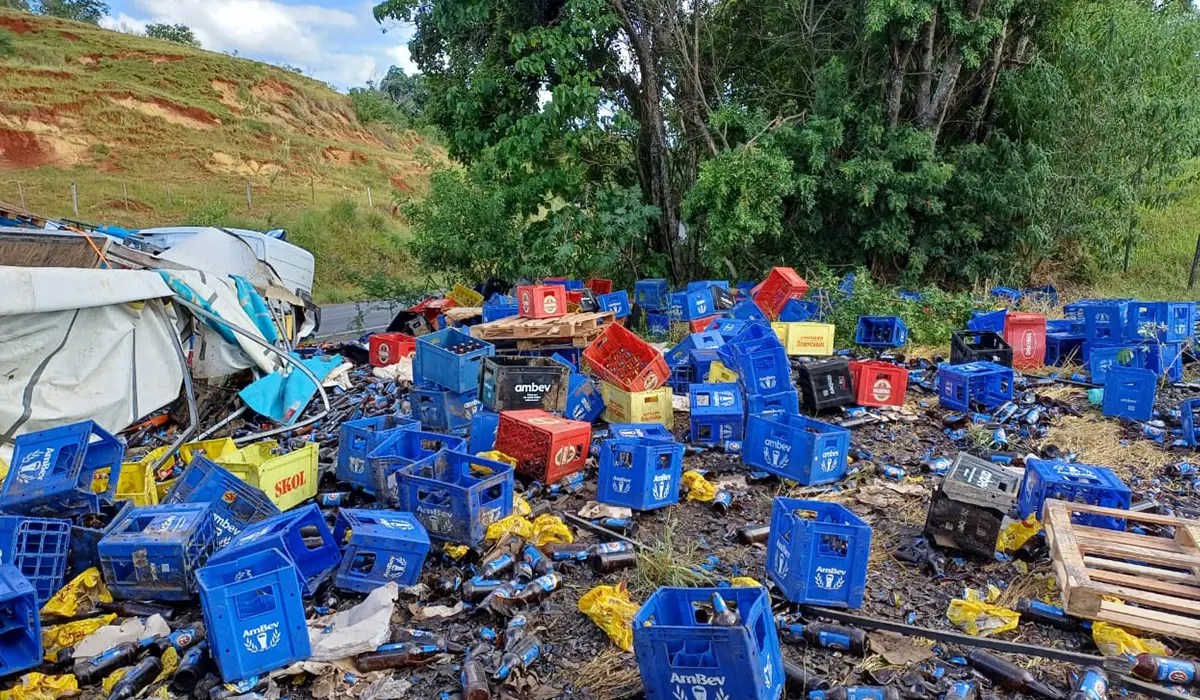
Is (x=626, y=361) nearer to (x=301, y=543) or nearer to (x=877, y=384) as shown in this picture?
(x=877, y=384)

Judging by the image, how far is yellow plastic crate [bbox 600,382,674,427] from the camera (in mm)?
6527

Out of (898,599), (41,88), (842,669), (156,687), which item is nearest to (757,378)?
(898,599)

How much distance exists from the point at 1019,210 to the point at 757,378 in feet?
24.0

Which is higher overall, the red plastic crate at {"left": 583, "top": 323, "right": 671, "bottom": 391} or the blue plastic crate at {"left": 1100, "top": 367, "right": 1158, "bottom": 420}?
the red plastic crate at {"left": 583, "top": 323, "right": 671, "bottom": 391}

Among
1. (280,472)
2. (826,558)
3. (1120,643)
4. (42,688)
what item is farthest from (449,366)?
(1120,643)

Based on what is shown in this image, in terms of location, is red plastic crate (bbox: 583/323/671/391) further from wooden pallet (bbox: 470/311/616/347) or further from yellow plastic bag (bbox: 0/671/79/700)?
yellow plastic bag (bbox: 0/671/79/700)

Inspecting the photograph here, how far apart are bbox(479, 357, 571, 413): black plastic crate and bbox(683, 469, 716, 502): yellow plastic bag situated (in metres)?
1.58

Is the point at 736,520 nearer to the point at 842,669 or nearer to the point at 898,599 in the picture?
the point at 898,599

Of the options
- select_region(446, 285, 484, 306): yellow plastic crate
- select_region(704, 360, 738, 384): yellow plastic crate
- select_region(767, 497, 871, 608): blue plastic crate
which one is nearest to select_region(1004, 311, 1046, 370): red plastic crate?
select_region(704, 360, 738, 384): yellow plastic crate

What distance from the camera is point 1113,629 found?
11.0 feet

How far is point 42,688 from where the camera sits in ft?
10.8

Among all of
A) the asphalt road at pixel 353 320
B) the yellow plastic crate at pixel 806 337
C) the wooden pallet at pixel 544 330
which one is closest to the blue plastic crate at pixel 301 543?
the wooden pallet at pixel 544 330

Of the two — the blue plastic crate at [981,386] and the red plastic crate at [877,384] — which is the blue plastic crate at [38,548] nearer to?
the red plastic crate at [877,384]

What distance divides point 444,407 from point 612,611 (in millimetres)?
3593
